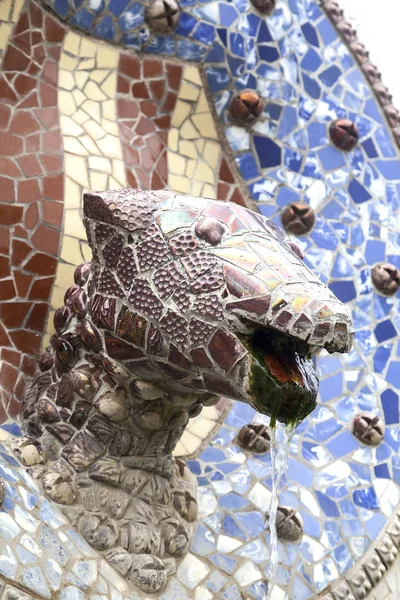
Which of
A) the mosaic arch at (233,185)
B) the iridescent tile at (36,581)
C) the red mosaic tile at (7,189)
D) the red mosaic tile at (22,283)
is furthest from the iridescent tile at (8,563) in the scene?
the red mosaic tile at (7,189)

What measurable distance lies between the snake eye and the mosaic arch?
669 millimetres

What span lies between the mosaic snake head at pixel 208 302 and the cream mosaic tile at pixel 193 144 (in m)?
0.73

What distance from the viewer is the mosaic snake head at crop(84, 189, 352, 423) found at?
2750 millimetres

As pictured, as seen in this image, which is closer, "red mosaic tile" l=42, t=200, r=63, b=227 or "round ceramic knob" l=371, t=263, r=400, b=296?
"red mosaic tile" l=42, t=200, r=63, b=227

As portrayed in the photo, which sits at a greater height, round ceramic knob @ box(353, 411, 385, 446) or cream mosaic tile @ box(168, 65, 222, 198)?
cream mosaic tile @ box(168, 65, 222, 198)

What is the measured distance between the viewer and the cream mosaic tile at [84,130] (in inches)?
137

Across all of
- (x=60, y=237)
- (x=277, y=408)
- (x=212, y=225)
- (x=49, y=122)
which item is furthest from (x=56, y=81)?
(x=277, y=408)

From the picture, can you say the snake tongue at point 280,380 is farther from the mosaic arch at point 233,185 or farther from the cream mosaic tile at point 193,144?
the cream mosaic tile at point 193,144

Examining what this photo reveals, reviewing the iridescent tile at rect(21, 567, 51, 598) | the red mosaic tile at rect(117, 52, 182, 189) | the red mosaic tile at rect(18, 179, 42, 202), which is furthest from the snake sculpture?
the red mosaic tile at rect(117, 52, 182, 189)

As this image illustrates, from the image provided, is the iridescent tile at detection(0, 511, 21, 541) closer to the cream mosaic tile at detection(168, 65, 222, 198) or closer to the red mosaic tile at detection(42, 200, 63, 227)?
the red mosaic tile at detection(42, 200, 63, 227)

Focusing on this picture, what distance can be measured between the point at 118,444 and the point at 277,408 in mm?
518

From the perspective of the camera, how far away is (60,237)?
345 cm

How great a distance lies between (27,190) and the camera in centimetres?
342

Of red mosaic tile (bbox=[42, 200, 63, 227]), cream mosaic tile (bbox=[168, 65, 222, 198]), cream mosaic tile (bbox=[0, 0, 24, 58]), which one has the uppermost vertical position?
cream mosaic tile (bbox=[0, 0, 24, 58])
